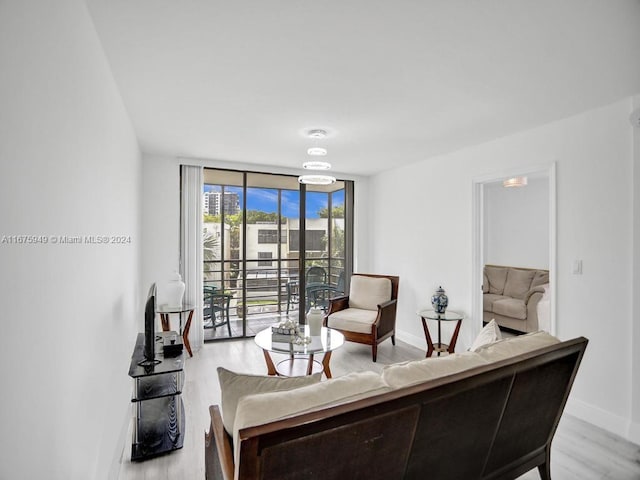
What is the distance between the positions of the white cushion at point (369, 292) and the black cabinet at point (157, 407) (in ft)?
8.78

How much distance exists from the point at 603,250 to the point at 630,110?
104 centimetres

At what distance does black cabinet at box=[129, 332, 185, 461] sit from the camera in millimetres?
2270

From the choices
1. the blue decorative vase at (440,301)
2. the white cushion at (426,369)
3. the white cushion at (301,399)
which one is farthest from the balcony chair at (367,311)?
the white cushion at (301,399)

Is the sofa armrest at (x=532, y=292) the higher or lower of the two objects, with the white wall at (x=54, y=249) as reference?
lower

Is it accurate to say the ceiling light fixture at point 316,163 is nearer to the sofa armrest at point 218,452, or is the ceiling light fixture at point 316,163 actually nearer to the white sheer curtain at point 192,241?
the white sheer curtain at point 192,241

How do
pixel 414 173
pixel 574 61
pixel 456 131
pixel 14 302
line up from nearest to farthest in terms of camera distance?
1. pixel 14 302
2. pixel 574 61
3. pixel 456 131
4. pixel 414 173

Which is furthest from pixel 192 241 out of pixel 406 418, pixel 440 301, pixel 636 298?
pixel 636 298

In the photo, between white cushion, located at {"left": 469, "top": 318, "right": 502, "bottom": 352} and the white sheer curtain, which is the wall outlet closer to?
white cushion, located at {"left": 469, "top": 318, "right": 502, "bottom": 352}

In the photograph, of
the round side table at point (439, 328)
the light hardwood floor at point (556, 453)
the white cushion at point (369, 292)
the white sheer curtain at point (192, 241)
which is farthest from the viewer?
the white cushion at point (369, 292)

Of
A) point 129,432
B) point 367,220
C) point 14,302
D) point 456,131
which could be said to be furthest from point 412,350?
point 14,302

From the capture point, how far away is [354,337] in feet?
13.8

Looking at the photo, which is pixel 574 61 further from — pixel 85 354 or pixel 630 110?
pixel 85 354

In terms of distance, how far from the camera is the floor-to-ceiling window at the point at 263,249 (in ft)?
15.9

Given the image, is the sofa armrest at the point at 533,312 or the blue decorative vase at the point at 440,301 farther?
the sofa armrest at the point at 533,312
